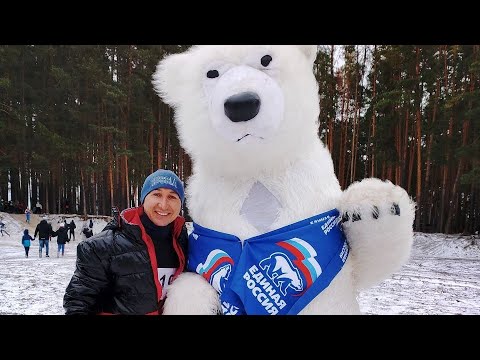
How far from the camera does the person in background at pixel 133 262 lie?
1.83 meters

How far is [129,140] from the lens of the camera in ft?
55.4

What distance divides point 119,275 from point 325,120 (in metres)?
14.2

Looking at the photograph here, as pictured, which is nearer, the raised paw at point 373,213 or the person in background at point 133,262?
the raised paw at point 373,213

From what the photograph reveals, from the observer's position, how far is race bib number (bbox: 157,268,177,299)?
191 cm

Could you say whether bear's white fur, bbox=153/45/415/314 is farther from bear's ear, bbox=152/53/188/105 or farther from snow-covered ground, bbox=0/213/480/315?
Result: snow-covered ground, bbox=0/213/480/315

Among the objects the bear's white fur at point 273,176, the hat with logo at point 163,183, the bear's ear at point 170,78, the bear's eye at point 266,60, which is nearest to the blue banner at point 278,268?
the bear's white fur at point 273,176

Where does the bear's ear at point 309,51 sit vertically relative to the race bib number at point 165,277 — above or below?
above

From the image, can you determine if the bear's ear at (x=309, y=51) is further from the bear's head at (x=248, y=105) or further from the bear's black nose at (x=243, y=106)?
the bear's black nose at (x=243, y=106)

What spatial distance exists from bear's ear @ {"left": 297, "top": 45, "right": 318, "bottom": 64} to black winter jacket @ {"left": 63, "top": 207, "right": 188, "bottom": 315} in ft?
3.66

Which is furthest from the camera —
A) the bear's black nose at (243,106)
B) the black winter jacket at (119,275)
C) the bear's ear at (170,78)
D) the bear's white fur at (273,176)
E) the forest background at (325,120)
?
the forest background at (325,120)

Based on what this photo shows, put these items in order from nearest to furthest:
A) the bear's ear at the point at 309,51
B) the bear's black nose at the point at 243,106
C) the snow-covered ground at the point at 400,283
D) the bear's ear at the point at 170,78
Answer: the bear's black nose at the point at 243,106, the bear's ear at the point at 309,51, the bear's ear at the point at 170,78, the snow-covered ground at the point at 400,283

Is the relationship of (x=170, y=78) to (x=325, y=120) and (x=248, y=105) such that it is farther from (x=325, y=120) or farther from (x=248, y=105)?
(x=325, y=120)

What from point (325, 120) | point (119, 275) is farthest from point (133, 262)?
point (325, 120)
